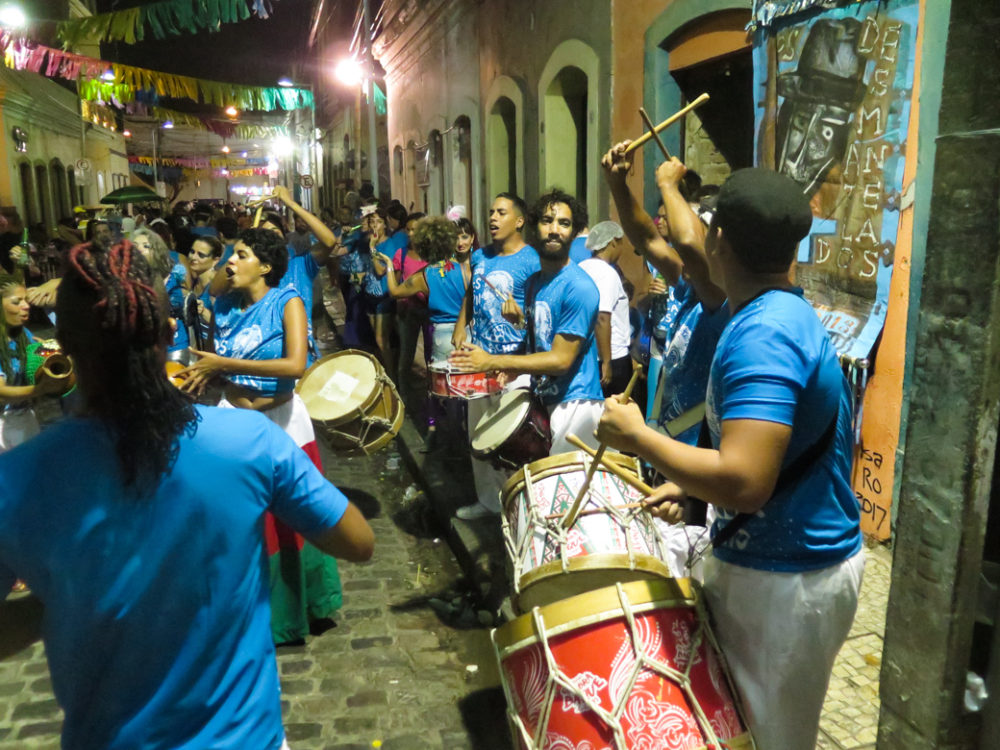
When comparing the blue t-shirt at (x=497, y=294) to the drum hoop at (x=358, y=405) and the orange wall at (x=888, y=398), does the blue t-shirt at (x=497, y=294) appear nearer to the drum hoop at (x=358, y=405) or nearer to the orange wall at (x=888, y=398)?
the drum hoop at (x=358, y=405)

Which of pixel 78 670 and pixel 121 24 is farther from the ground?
pixel 121 24

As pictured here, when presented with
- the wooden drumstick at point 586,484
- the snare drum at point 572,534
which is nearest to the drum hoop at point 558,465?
the snare drum at point 572,534

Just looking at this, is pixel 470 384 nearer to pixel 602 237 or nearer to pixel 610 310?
pixel 610 310

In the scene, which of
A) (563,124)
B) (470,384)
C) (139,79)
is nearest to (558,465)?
(470,384)

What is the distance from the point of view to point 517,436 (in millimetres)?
4223

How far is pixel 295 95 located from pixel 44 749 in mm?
24477

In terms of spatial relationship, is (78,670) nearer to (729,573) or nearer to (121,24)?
(729,573)

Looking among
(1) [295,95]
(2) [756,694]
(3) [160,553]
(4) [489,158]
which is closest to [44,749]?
(3) [160,553]

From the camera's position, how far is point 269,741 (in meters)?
1.72

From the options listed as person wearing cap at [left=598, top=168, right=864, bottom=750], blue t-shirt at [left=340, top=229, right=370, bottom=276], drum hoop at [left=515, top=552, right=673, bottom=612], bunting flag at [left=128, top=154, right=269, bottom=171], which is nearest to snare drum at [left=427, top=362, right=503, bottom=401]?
drum hoop at [left=515, top=552, right=673, bottom=612]

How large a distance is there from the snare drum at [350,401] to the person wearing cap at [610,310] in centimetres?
141

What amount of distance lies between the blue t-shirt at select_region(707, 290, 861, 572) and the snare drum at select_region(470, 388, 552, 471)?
2194mm

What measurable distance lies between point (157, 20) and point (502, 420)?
14.4 meters

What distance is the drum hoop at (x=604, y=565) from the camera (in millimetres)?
2213
